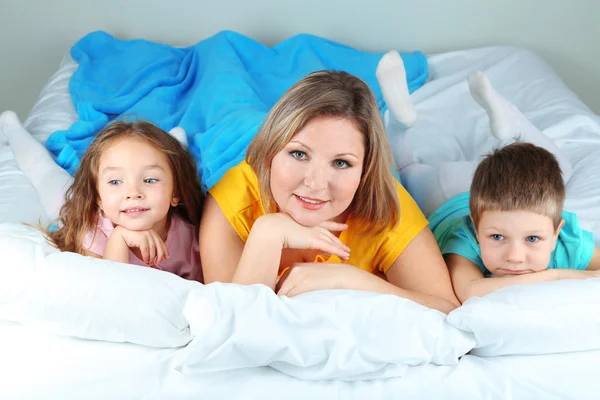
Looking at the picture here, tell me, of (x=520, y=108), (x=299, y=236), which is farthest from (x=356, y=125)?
(x=520, y=108)

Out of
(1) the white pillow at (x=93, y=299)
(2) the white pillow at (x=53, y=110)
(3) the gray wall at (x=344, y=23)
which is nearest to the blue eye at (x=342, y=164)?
(1) the white pillow at (x=93, y=299)

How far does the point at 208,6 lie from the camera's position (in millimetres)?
2678

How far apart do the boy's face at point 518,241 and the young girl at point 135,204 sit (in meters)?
0.58

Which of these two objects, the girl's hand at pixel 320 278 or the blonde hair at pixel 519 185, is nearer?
the girl's hand at pixel 320 278

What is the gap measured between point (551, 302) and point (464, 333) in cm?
14

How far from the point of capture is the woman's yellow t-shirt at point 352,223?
142 cm

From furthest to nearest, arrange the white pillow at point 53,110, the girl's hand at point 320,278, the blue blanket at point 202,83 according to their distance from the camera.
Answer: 1. the white pillow at point 53,110
2. the blue blanket at point 202,83
3. the girl's hand at point 320,278

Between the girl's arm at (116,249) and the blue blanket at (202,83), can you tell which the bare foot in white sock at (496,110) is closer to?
the blue blanket at (202,83)

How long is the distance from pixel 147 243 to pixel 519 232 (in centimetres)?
69

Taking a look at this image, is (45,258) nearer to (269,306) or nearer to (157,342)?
(157,342)

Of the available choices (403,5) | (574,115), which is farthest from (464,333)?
(403,5)

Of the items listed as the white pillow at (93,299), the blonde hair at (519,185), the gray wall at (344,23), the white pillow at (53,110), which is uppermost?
the gray wall at (344,23)

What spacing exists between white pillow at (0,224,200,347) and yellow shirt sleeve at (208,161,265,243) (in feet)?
0.94

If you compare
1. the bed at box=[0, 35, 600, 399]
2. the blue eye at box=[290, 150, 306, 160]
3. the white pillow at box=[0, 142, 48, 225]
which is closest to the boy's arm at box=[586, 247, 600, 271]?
the bed at box=[0, 35, 600, 399]
